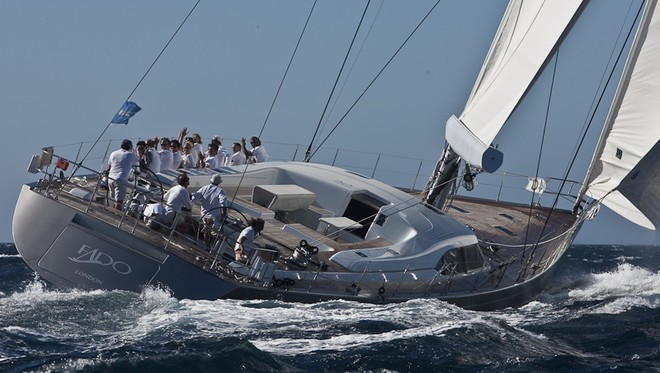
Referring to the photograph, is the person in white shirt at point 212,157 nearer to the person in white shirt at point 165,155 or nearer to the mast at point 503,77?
the person in white shirt at point 165,155

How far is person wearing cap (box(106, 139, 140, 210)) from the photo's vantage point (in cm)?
1759

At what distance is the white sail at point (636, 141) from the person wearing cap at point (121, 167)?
891cm

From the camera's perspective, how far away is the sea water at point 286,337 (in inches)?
518

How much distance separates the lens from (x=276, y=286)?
53.2 ft

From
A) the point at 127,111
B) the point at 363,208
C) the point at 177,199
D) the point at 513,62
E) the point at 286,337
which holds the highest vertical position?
the point at 513,62

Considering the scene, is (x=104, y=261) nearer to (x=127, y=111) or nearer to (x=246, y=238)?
(x=246, y=238)

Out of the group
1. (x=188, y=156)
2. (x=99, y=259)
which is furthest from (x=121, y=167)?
(x=188, y=156)

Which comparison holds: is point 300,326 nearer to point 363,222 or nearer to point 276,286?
point 276,286

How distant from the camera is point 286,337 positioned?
1475 cm

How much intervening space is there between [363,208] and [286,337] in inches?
215

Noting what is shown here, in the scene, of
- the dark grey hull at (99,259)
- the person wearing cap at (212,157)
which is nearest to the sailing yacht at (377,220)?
the dark grey hull at (99,259)

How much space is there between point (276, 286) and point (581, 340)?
14.2 feet

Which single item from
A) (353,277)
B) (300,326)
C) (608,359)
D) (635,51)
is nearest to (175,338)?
(300,326)

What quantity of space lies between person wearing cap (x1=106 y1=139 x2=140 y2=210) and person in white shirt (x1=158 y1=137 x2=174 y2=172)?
201 cm
